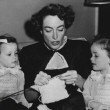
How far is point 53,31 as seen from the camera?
1.89m

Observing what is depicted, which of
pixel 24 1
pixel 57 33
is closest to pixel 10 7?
pixel 24 1

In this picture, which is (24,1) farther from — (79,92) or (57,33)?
(79,92)

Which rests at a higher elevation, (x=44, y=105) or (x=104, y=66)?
(x=104, y=66)

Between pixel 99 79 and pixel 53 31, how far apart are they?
51cm

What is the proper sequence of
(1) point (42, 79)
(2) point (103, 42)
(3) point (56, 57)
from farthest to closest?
(3) point (56, 57), (2) point (103, 42), (1) point (42, 79)

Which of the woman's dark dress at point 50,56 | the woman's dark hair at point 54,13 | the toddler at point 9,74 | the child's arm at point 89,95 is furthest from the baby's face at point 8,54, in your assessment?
the child's arm at point 89,95

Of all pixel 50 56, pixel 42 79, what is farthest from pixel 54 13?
pixel 42 79

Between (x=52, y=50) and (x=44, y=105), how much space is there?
507 millimetres

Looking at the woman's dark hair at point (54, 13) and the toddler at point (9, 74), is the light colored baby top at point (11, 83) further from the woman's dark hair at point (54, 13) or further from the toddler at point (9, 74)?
the woman's dark hair at point (54, 13)

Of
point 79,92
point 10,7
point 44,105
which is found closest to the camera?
point 44,105

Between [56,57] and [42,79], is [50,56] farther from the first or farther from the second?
[42,79]

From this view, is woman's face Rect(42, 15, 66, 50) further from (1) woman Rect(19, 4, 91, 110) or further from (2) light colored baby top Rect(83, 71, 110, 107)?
(2) light colored baby top Rect(83, 71, 110, 107)

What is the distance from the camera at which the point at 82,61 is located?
6.73ft

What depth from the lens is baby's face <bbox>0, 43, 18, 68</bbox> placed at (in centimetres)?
183
